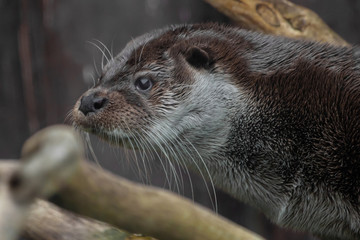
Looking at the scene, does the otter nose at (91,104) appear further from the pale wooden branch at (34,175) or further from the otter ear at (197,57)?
the pale wooden branch at (34,175)

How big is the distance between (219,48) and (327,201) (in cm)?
82

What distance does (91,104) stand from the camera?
193 cm

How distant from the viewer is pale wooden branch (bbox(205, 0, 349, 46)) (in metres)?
2.71

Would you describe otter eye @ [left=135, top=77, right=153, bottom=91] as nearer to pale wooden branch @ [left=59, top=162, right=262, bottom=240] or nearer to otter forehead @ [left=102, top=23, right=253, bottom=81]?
otter forehead @ [left=102, top=23, right=253, bottom=81]

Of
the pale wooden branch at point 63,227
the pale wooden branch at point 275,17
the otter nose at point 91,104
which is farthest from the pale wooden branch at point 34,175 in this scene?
the pale wooden branch at point 275,17

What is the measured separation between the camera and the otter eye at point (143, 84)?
2.04m

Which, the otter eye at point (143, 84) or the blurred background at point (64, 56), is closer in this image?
the otter eye at point (143, 84)

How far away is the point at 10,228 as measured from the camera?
2.26 ft

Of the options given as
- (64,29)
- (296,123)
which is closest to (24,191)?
(296,123)

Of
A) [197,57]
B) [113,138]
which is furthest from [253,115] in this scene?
[113,138]

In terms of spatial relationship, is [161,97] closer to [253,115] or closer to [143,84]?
[143,84]

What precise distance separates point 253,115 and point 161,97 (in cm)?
41

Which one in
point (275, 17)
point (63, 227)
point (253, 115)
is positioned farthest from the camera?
point (275, 17)

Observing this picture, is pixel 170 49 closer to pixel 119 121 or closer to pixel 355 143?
pixel 119 121
